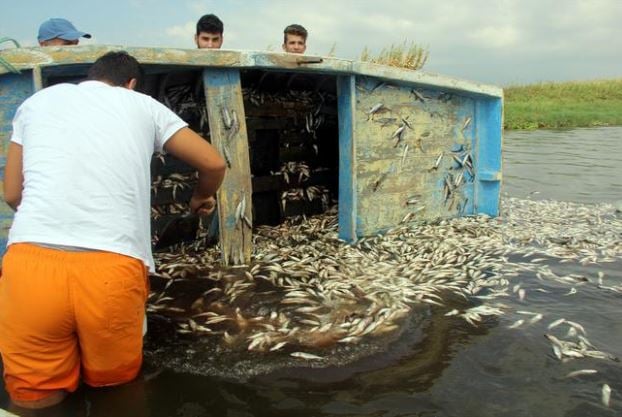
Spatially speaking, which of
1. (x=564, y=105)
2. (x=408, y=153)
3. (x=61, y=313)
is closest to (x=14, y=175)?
(x=61, y=313)

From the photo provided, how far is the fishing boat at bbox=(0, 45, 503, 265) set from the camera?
5.77 meters

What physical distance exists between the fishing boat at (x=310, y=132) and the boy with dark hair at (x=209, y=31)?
29.3 inches

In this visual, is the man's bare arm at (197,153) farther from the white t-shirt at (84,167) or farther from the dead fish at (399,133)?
the dead fish at (399,133)

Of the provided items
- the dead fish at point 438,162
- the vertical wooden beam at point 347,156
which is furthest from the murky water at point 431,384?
the dead fish at point 438,162

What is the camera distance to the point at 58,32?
600 centimetres

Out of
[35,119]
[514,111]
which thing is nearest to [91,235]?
[35,119]

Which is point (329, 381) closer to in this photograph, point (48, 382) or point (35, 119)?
point (48, 382)

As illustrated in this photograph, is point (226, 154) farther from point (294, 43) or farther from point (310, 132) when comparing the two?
point (294, 43)

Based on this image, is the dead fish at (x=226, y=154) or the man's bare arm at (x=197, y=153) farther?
the dead fish at (x=226, y=154)

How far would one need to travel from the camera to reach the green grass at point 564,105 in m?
33.5

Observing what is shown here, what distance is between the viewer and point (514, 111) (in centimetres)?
3634

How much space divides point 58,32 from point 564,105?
4133 centimetres

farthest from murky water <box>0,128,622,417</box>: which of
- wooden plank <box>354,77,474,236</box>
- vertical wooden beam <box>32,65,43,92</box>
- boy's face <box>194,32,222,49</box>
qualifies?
boy's face <box>194,32,222,49</box>

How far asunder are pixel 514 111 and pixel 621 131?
Result: 8.34m
